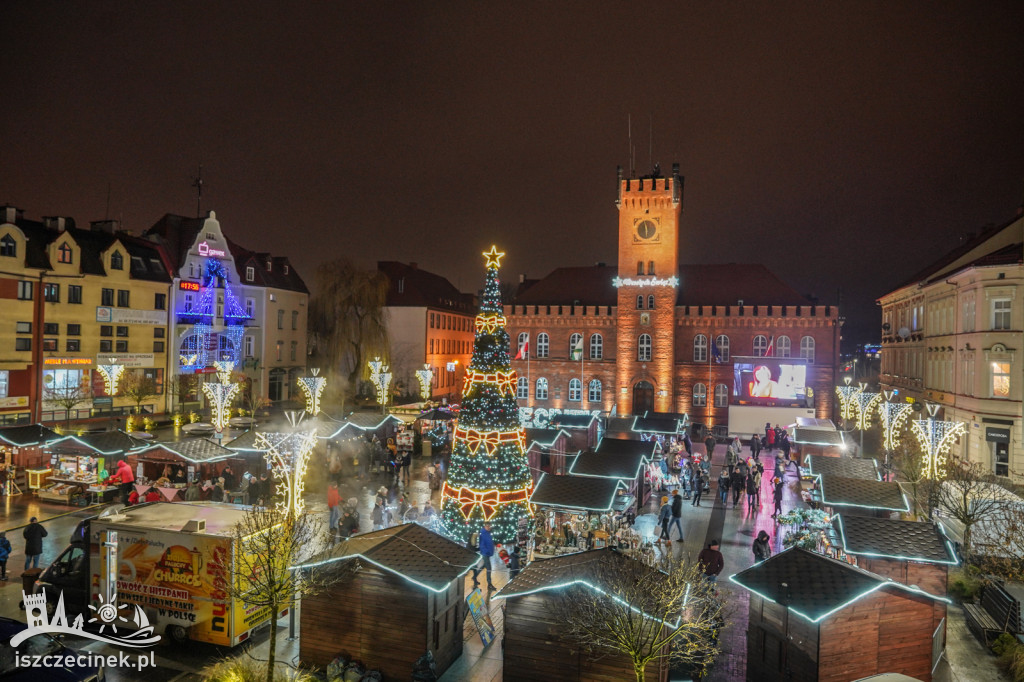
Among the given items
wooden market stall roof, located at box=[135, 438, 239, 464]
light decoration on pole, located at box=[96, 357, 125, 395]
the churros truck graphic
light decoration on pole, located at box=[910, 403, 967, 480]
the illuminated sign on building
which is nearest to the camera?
the churros truck graphic

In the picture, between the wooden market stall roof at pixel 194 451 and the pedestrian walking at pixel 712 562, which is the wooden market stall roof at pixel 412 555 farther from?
the wooden market stall roof at pixel 194 451

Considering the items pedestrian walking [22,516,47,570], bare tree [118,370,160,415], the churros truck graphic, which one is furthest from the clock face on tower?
pedestrian walking [22,516,47,570]

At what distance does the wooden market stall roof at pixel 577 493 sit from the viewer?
56.4 ft

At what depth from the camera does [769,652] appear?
10273 millimetres

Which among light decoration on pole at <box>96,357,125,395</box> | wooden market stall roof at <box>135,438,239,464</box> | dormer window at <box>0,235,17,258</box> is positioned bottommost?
wooden market stall roof at <box>135,438,239,464</box>

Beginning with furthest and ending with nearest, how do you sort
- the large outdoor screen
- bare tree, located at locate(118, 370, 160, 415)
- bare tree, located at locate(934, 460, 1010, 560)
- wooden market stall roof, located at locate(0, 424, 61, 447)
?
the large outdoor screen
bare tree, located at locate(118, 370, 160, 415)
wooden market stall roof, located at locate(0, 424, 61, 447)
bare tree, located at locate(934, 460, 1010, 560)

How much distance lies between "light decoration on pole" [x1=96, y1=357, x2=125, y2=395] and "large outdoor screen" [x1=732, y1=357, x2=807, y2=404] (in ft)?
111

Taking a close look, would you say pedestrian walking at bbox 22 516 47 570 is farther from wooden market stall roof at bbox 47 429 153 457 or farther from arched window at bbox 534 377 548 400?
arched window at bbox 534 377 548 400

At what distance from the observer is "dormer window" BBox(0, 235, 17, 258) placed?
103 feet

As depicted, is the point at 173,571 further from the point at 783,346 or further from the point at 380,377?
the point at 783,346

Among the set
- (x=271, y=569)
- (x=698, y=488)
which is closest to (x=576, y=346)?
(x=698, y=488)

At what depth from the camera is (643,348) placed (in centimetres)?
4503

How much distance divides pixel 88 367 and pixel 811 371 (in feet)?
142

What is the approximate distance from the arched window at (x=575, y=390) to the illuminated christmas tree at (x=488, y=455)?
2938 centimetres
